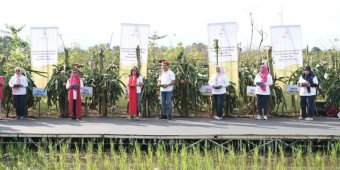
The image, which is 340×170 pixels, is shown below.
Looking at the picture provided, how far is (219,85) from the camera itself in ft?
29.9

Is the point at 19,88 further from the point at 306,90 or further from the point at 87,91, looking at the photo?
the point at 306,90

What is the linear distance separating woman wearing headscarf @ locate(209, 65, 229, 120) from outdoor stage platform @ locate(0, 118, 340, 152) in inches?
12.0

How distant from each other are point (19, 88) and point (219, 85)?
15.6 feet

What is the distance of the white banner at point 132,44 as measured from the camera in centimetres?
1039

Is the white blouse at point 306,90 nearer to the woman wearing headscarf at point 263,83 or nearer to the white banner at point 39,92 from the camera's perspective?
the woman wearing headscarf at point 263,83

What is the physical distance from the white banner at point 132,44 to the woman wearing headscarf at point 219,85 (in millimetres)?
2114

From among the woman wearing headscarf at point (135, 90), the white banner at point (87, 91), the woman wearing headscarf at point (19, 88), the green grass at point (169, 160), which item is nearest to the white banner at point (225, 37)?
the woman wearing headscarf at point (135, 90)

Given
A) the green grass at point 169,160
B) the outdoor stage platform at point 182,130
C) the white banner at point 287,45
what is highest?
the white banner at point 287,45

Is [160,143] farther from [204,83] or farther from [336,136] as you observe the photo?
[204,83]

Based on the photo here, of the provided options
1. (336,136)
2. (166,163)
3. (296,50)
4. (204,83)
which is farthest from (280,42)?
(166,163)

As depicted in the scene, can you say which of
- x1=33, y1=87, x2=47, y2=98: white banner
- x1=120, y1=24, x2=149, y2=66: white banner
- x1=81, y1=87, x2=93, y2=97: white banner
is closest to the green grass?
x1=81, y1=87, x2=93, y2=97: white banner

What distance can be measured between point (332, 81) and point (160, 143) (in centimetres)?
571

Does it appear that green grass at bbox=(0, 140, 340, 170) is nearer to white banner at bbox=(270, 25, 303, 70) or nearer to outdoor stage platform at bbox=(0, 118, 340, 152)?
outdoor stage platform at bbox=(0, 118, 340, 152)

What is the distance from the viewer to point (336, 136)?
632 cm
